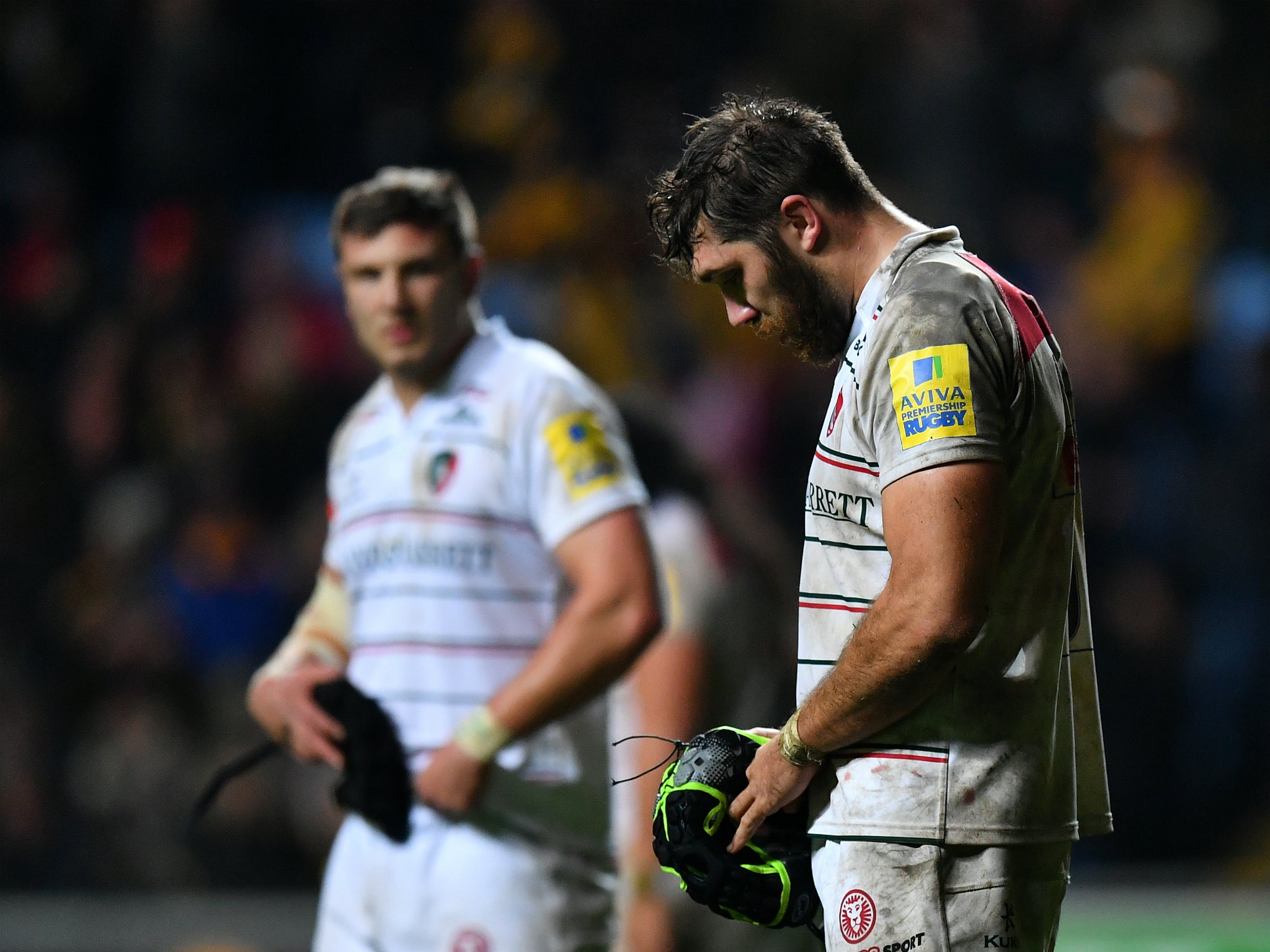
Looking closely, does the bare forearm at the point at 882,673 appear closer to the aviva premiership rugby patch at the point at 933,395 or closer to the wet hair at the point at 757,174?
the aviva premiership rugby patch at the point at 933,395

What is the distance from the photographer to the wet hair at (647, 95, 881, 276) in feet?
8.00

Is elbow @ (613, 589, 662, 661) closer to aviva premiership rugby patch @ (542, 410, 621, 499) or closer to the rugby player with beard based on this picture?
aviva premiership rugby patch @ (542, 410, 621, 499)

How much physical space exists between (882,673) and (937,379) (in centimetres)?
42

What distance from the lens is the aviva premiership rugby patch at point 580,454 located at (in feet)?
12.0

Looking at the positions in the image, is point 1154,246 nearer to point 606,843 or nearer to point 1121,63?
point 1121,63

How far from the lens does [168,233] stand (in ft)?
29.1

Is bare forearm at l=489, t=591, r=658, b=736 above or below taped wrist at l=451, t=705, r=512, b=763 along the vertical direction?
above

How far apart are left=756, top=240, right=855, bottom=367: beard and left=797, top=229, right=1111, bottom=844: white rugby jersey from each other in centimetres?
6

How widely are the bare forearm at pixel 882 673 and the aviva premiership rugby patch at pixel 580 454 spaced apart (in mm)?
1374

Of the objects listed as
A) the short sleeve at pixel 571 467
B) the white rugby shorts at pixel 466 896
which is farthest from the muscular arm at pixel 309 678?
the short sleeve at pixel 571 467

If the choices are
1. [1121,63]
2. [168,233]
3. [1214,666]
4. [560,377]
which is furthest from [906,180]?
[560,377]

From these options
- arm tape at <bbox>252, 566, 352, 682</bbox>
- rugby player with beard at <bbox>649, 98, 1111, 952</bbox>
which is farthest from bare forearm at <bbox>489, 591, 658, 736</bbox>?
rugby player with beard at <bbox>649, 98, 1111, 952</bbox>

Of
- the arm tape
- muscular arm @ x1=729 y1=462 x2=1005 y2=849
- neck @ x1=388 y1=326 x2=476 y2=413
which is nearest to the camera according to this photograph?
muscular arm @ x1=729 y1=462 x2=1005 y2=849

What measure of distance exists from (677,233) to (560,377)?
1.29 meters
